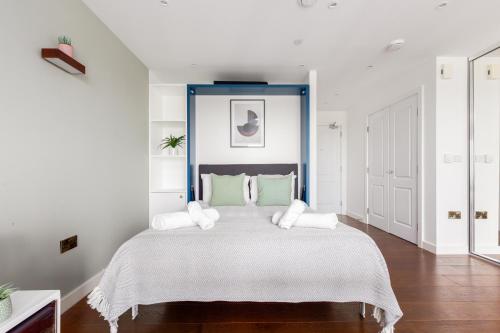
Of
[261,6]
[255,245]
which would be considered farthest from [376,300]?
[261,6]

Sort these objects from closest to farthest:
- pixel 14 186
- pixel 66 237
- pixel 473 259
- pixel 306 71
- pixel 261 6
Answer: pixel 14 186, pixel 66 237, pixel 261 6, pixel 473 259, pixel 306 71

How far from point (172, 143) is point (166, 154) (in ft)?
0.74

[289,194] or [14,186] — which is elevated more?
[14,186]

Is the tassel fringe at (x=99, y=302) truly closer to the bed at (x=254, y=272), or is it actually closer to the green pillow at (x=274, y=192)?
the bed at (x=254, y=272)

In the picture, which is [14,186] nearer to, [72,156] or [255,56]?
[72,156]

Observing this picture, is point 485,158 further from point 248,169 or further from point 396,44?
point 248,169

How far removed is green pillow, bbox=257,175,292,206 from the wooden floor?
1.32 metres

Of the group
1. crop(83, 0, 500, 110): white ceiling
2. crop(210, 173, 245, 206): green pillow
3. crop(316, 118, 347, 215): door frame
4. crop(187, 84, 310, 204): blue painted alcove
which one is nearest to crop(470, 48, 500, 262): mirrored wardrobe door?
crop(83, 0, 500, 110): white ceiling

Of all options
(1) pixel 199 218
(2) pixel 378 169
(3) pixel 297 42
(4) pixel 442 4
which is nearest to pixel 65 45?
(1) pixel 199 218

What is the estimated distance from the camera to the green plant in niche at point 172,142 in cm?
362

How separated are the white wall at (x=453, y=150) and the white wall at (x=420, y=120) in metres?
0.08

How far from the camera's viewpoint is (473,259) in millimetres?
2908

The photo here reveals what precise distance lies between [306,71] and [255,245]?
282 cm

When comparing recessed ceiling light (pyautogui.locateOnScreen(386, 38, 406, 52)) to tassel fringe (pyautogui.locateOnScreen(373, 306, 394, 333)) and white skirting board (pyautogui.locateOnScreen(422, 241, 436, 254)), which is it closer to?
white skirting board (pyautogui.locateOnScreen(422, 241, 436, 254))
